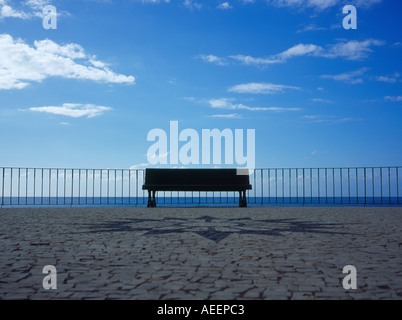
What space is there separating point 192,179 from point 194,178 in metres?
0.09

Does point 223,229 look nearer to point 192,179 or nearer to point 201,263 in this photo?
point 201,263

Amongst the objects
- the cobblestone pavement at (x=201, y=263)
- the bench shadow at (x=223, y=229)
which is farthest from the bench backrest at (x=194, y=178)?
the cobblestone pavement at (x=201, y=263)

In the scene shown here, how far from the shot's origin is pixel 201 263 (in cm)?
485

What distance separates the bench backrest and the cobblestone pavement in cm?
818

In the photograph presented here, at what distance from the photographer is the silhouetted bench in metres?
16.4

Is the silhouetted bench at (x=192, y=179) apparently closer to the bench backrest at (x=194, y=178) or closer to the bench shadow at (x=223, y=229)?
the bench backrest at (x=194, y=178)

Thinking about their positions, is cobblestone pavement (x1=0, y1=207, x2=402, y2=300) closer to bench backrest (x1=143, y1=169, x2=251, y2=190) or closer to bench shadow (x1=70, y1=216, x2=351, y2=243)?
bench shadow (x1=70, y1=216, x2=351, y2=243)

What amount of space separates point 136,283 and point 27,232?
195 inches

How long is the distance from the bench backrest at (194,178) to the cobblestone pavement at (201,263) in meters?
8.18

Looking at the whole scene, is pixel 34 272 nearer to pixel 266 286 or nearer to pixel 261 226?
pixel 266 286

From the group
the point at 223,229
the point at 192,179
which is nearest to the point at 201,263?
the point at 223,229

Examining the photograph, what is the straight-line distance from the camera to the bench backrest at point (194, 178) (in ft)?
54.2
